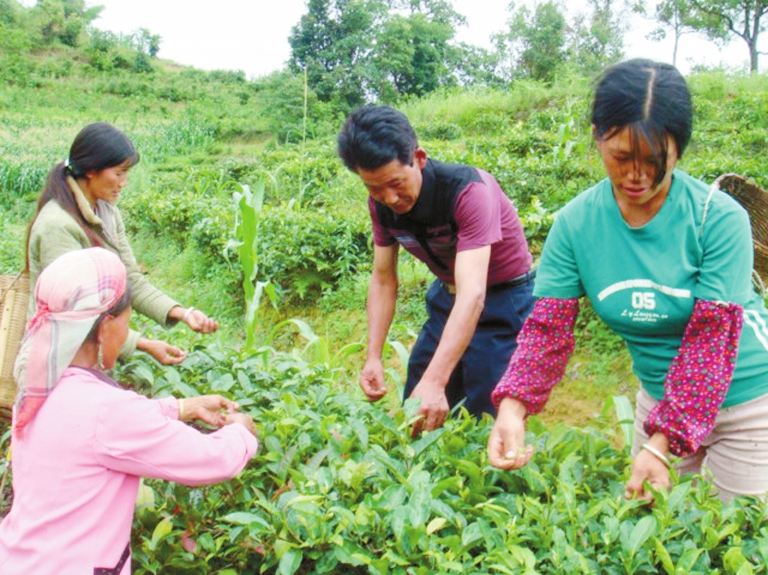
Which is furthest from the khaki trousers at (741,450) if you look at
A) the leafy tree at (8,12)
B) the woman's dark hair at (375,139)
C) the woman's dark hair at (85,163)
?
the leafy tree at (8,12)

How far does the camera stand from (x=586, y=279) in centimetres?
180

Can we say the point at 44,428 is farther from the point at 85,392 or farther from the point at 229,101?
the point at 229,101

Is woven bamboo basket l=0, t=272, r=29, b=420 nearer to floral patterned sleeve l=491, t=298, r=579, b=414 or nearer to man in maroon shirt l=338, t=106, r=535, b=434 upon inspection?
man in maroon shirt l=338, t=106, r=535, b=434

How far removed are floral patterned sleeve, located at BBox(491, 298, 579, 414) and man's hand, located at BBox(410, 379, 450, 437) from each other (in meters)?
0.31

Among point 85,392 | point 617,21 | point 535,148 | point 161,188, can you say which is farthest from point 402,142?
point 617,21

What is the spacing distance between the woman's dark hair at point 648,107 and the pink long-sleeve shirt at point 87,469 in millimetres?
1178

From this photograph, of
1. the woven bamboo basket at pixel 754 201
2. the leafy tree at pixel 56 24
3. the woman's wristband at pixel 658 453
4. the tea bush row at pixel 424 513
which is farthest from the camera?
the leafy tree at pixel 56 24

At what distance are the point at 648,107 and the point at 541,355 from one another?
0.65 metres

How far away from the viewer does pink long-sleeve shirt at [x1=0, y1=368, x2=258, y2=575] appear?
164 cm

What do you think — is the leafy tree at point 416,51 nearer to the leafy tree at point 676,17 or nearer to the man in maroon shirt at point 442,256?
the leafy tree at point 676,17

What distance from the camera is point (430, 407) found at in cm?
210

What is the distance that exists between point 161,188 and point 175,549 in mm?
10782

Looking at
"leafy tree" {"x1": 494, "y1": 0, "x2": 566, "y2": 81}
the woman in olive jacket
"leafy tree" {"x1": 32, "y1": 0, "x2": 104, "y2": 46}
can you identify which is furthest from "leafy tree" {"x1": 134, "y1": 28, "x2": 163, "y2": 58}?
the woman in olive jacket

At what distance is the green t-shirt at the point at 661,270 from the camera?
1.59m
